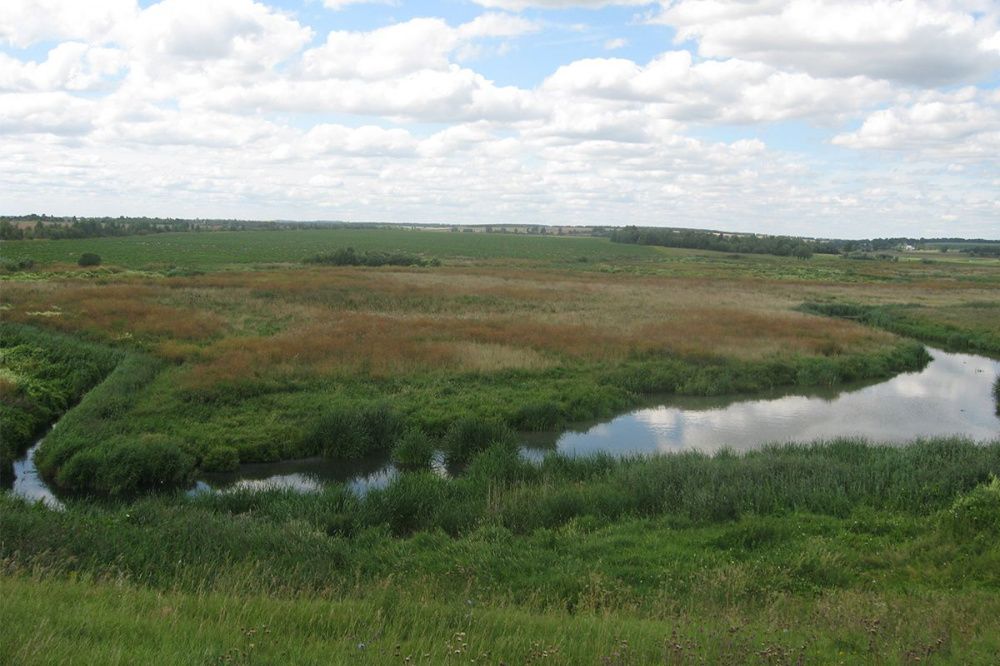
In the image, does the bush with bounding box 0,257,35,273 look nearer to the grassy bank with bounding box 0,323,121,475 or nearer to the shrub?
the grassy bank with bounding box 0,323,121,475

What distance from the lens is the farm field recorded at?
552 centimetres

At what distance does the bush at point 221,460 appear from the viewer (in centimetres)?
1489

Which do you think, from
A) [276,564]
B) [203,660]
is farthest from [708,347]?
[203,660]

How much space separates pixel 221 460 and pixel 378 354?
871 centimetres

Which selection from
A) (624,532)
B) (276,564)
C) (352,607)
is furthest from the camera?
(624,532)

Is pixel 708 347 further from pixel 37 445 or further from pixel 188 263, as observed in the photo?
pixel 188 263

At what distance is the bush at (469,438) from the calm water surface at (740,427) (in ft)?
1.60

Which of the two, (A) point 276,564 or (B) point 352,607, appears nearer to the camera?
(B) point 352,607

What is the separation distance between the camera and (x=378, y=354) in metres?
23.3

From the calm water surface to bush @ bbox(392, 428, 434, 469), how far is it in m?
0.25

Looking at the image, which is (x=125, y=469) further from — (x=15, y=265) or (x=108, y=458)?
(x=15, y=265)

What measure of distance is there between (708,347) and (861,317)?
18.6m

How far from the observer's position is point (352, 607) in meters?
6.00

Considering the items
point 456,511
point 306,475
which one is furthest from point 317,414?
point 456,511
